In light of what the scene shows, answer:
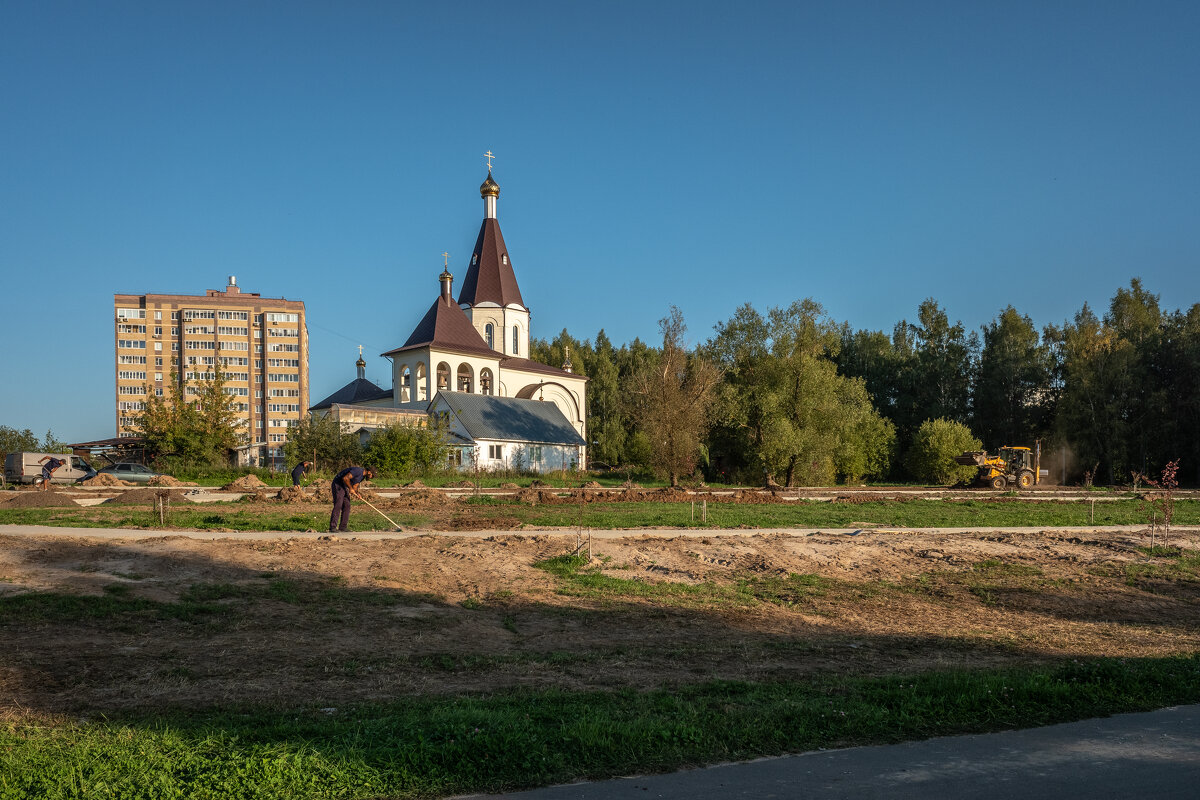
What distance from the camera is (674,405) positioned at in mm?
37562

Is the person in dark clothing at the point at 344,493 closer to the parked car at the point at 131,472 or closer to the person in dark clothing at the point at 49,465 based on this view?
the parked car at the point at 131,472

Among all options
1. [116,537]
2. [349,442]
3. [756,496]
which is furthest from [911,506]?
[349,442]

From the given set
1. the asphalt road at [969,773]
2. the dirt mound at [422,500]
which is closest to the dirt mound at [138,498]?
the dirt mound at [422,500]

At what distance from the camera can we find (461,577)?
40.6 ft

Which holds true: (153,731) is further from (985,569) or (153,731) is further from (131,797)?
(985,569)

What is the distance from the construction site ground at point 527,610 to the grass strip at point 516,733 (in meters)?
0.66

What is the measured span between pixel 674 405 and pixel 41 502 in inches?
950

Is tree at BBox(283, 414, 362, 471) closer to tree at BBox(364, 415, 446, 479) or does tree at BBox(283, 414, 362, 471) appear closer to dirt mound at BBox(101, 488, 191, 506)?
tree at BBox(364, 415, 446, 479)

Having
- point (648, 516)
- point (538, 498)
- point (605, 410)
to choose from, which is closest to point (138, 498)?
point (538, 498)

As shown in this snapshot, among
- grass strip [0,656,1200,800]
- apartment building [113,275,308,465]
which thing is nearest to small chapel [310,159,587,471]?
grass strip [0,656,1200,800]

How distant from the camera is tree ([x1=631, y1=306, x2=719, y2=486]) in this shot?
3731 cm

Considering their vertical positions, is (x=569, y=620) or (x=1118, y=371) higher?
(x=1118, y=371)

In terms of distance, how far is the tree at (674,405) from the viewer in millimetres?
37312

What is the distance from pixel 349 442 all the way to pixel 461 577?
106 ft
